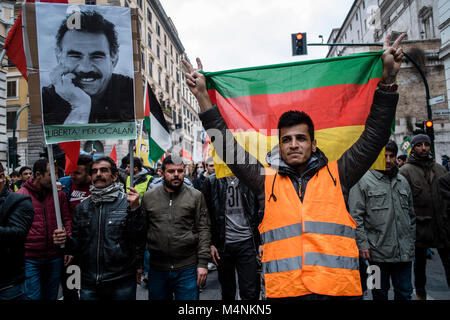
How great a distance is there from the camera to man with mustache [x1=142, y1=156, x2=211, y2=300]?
3.40 meters

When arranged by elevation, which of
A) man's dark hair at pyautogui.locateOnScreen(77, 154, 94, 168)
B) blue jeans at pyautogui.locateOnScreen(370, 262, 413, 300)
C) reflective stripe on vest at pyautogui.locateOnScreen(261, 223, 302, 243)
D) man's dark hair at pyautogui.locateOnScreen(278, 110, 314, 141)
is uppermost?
man's dark hair at pyautogui.locateOnScreen(278, 110, 314, 141)

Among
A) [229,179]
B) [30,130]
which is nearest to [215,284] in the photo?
[229,179]

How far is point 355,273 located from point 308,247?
0.32m

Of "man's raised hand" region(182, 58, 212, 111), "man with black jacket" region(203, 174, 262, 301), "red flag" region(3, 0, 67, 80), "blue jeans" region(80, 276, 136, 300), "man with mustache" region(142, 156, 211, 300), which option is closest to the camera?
"man's raised hand" region(182, 58, 212, 111)

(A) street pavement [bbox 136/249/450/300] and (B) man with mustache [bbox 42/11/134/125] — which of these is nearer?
(B) man with mustache [bbox 42/11/134/125]

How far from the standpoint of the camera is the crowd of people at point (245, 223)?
2.05 m

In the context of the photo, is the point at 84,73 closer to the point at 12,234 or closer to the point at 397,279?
the point at 12,234

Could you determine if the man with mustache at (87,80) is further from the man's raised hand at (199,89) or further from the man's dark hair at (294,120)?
the man's dark hair at (294,120)

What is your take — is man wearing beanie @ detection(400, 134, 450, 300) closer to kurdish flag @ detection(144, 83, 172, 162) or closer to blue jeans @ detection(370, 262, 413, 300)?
blue jeans @ detection(370, 262, 413, 300)

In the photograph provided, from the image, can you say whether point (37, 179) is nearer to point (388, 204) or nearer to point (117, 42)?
point (117, 42)

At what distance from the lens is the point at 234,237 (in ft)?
13.2

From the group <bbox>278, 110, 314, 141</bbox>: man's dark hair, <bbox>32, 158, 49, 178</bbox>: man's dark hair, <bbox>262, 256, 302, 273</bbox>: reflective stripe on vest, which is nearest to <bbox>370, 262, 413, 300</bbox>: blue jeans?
<bbox>262, 256, 302, 273</bbox>: reflective stripe on vest

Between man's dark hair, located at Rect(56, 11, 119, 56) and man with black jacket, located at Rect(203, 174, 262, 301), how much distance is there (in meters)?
2.04

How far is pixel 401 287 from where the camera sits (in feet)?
12.1
